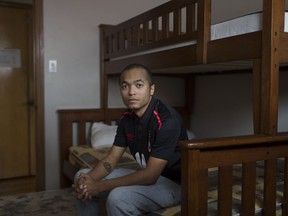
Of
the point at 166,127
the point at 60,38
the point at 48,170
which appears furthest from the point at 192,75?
the point at 166,127

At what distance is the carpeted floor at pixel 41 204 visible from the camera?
2.24 metres

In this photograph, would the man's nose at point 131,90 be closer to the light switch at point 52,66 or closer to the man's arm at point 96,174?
the man's arm at point 96,174

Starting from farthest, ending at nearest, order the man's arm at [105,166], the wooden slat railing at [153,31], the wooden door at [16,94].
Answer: the wooden door at [16,94] → the wooden slat railing at [153,31] → the man's arm at [105,166]

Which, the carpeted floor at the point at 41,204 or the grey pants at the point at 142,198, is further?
the carpeted floor at the point at 41,204

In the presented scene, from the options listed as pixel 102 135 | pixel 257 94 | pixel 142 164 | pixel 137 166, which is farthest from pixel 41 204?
pixel 257 94

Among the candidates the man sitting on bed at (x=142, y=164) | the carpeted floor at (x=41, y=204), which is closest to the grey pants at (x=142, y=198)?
the man sitting on bed at (x=142, y=164)

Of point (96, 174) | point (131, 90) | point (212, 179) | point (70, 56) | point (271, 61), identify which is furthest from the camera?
point (70, 56)

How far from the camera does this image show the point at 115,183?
4.13 ft

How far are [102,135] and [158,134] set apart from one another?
1420mm

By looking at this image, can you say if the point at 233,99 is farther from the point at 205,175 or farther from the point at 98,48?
the point at 205,175

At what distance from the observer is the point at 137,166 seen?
1937 mm

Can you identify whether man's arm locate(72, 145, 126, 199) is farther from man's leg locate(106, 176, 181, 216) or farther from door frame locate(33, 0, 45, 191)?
door frame locate(33, 0, 45, 191)

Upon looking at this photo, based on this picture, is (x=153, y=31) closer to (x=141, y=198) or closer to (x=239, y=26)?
(x=239, y=26)

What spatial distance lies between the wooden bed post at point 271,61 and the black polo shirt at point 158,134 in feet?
1.13
